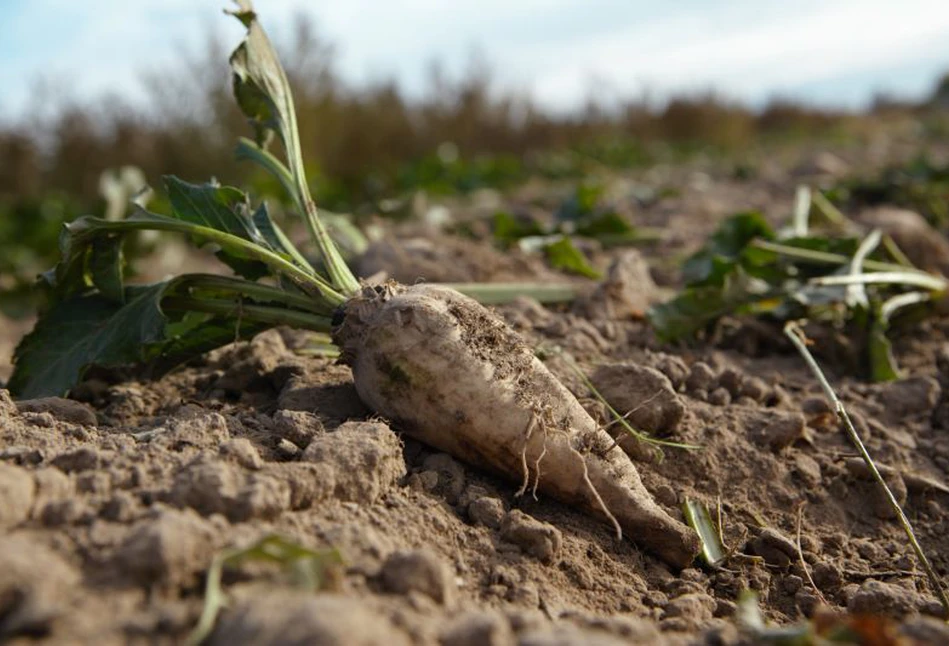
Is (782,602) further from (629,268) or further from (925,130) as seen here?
(925,130)

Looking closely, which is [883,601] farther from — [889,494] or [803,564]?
[889,494]

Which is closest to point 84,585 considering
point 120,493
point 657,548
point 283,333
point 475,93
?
point 120,493

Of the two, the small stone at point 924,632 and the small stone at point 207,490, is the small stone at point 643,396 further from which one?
the small stone at point 207,490

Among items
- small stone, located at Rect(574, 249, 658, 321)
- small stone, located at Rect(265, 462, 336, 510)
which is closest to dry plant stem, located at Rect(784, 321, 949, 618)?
small stone, located at Rect(574, 249, 658, 321)

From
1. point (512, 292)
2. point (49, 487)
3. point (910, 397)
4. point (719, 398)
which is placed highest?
point (49, 487)

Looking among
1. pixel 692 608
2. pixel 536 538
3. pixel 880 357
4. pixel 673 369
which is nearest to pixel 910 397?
pixel 880 357
